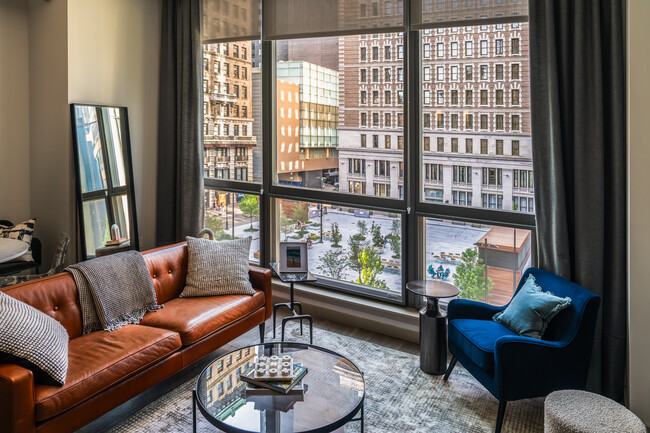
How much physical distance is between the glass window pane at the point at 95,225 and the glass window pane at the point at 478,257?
2751mm

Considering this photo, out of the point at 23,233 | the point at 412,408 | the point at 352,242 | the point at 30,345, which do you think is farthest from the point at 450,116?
the point at 23,233

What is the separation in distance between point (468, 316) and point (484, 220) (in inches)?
28.5

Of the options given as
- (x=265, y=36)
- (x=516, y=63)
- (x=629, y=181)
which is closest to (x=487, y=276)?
(x=629, y=181)

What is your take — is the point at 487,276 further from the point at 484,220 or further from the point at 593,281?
the point at 593,281

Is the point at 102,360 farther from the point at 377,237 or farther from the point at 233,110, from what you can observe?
the point at 233,110

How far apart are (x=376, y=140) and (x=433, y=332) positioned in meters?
1.56

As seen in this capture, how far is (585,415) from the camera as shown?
7.13 ft

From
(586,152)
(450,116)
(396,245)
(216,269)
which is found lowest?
(216,269)

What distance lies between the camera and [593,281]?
2.90m

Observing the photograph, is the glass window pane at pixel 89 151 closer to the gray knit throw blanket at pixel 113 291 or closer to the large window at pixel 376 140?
the large window at pixel 376 140

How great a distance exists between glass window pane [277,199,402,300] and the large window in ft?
0.04

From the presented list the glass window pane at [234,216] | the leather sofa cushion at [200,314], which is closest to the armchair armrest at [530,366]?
the leather sofa cushion at [200,314]

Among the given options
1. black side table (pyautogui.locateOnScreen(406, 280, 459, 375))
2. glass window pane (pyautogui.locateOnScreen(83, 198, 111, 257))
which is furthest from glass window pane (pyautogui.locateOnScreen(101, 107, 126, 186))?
black side table (pyautogui.locateOnScreen(406, 280, 459, 375))

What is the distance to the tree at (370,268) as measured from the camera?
4.06 metres
